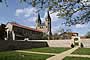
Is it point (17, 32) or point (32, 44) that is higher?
point (17, 32)

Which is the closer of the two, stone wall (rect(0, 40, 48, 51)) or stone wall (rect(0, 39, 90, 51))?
stone wall (rect(0, 40, 48, 51))

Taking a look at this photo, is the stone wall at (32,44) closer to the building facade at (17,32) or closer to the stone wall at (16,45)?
the stone wall at (16,45)

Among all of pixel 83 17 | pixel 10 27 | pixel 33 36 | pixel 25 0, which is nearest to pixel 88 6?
pixel 83 17

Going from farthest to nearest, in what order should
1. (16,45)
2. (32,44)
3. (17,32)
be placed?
(17,32) → (32,44) → (16,45)

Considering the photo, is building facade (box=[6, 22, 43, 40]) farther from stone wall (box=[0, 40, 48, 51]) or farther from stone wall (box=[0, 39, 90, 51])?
stone wall (box=[0, 40, 48, 51])

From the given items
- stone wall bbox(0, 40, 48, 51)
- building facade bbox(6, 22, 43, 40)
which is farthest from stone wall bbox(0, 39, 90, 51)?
building facade bbox(6, 22, 43, 40)

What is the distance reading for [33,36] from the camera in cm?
8425

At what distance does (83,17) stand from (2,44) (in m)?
30.2

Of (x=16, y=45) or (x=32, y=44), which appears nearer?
(x=16, y=45)

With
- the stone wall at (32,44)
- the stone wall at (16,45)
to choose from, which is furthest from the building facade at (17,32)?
the stone wall at (16,45)

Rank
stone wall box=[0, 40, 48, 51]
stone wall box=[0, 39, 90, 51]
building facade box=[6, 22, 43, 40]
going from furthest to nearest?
building facade box=[6, 22, 43, 40] < stone wall box=[0, 39, 90, 51] < stone wall box=[0, 40, 48, 51]

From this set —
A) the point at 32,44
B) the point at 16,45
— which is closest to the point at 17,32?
the point at 32,44

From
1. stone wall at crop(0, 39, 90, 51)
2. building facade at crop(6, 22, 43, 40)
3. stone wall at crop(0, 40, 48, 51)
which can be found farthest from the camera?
building facade at crop(6, 22, 43, 40)

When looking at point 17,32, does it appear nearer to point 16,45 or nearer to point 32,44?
point 32,44
